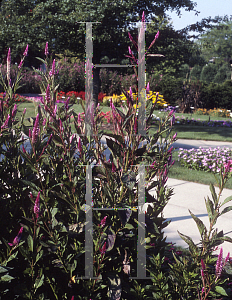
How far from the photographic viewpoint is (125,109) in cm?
152

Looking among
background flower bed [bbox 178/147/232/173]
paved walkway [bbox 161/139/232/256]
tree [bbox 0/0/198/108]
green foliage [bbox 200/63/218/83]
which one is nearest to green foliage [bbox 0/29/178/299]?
paved walkway [bbox 161/139/232/256]

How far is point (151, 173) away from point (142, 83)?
0.57 metres

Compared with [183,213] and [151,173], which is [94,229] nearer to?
[151,173]

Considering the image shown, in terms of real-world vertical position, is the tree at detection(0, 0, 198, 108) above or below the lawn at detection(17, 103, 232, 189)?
above

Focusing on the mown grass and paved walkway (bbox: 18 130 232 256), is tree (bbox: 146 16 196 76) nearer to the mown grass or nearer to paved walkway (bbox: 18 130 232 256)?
the mown grass

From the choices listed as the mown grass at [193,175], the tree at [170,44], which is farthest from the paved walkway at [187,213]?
the tree at [170,44]

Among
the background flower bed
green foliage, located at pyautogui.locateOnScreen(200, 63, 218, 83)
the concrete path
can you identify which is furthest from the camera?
green foliage, located at pyautogui.locateOnScreen(200, 63, 218, 83)

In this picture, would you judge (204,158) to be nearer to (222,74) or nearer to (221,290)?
(221,290)

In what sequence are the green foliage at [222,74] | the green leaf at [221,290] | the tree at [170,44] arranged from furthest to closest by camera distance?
the green foliage at [222,74] < the tree at [170,44] < the green leaf at [221,290]

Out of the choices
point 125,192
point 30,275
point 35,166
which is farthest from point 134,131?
point 30,275

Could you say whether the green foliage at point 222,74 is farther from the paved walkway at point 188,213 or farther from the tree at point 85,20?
the paved walkway at point 188,213

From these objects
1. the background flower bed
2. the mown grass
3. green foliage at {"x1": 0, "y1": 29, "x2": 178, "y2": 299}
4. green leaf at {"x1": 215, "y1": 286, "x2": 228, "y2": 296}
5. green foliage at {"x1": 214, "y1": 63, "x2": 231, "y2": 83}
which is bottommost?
the mown grass

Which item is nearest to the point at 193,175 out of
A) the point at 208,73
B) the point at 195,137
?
the point at 195,137

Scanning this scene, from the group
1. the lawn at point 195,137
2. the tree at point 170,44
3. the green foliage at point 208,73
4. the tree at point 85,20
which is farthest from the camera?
the green foliage at point 208,73
